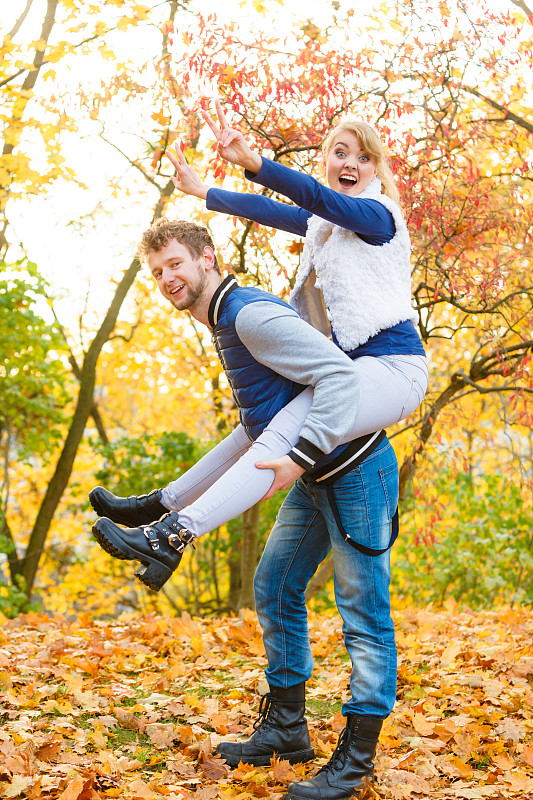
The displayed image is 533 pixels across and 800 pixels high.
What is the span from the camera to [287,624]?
2801mm

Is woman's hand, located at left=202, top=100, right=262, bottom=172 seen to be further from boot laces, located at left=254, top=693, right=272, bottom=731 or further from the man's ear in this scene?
boot laces, located at left=254, top=693, right=272, bottom=731

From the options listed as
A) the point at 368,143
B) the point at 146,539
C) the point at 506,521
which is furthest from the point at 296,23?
the point at 506,521

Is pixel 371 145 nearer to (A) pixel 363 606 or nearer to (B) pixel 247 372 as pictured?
(B) pixel 247 372

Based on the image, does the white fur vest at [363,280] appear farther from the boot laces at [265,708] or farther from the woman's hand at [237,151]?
the boot laces at [265,708]

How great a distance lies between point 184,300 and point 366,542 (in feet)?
3.49

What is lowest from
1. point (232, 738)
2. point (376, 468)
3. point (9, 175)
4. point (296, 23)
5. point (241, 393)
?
point (232, 738)

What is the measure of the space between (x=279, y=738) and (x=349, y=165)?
2138mm

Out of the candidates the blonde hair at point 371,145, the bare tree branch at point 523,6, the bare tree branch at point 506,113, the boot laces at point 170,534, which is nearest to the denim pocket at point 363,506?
the boot laces at point 170,534

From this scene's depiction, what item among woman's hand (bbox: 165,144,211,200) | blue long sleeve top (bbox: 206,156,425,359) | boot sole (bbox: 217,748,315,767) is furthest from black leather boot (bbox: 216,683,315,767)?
woman's hand (bbox: 165,144,211,200)

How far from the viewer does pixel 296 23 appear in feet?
→ 17.0

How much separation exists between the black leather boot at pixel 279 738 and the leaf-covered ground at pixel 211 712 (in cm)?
7

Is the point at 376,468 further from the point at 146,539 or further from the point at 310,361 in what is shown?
the point at 146,539

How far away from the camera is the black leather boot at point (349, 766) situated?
7.83 feet

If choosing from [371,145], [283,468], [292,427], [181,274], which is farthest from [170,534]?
[371,145]
